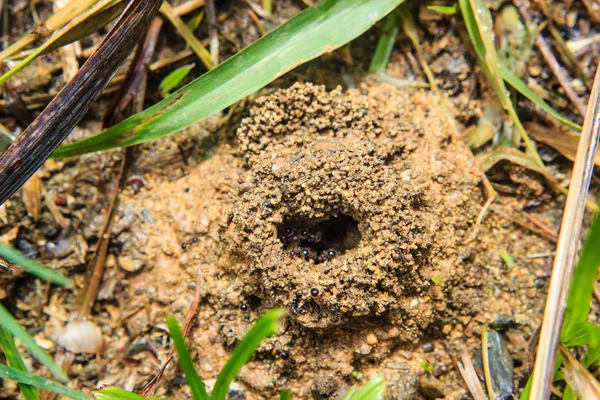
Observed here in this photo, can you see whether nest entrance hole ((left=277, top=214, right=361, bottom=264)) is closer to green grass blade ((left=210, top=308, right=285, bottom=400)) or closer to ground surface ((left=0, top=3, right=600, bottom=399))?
ground surface ((left=0, top=3, right=600, bottom=399))

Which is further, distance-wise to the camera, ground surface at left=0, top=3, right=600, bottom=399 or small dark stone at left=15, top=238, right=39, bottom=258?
small dark stone at left=15, top=238, right=39, bottom=258

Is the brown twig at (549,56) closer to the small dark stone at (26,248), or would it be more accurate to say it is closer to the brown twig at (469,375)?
the brown twig at (469,375)

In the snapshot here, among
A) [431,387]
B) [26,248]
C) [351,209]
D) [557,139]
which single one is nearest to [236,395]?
[431,387]

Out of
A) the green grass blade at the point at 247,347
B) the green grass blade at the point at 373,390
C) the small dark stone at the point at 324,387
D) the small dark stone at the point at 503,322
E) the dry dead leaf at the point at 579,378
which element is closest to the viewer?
the green grass blade at the point at 247,347

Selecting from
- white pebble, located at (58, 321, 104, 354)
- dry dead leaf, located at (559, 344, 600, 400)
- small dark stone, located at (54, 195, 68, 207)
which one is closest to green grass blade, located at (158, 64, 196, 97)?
small dark stone, located at (54, 195, 68, 207)

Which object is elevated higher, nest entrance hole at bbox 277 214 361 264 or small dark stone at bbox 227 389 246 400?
nest entrance hole at bbox 277 214 361 264

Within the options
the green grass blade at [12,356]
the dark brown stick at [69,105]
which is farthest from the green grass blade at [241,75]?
the green grass blade at [12,356]

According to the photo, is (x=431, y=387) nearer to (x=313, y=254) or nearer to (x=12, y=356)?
(x=313, y=254)
